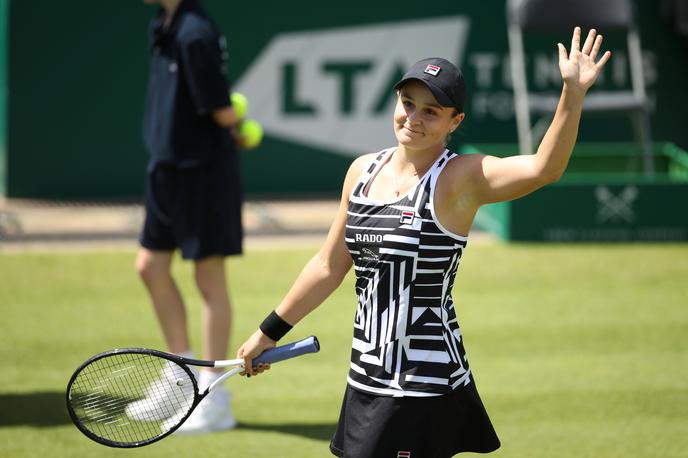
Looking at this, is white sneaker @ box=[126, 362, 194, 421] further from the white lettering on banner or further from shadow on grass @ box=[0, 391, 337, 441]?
the white lettering on banner

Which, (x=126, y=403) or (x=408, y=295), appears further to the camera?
(x=126, y=403)

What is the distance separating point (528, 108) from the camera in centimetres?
1352

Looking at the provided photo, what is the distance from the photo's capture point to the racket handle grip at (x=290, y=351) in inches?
145

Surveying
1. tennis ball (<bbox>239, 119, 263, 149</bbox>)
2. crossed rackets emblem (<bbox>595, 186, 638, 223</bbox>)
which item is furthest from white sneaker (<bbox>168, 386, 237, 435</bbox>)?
crossed rackets emblem (<bbox>595, 186, 638, 223</bbox>)

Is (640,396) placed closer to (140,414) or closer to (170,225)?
(170,225)

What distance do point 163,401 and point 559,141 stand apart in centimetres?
169

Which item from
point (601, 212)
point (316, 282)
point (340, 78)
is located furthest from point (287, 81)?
point (316, 282)

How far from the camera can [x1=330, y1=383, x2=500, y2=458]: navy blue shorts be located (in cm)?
347

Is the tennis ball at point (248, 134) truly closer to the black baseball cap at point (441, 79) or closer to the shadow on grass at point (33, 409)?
the shadow on grass at point (33, 409)

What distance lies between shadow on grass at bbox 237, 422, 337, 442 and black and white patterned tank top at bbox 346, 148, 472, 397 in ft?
7.21

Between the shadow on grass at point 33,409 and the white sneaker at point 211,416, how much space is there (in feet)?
2.09

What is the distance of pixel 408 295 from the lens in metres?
3.50

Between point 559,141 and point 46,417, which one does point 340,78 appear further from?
point 559,141

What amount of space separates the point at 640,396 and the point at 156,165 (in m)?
2.86
